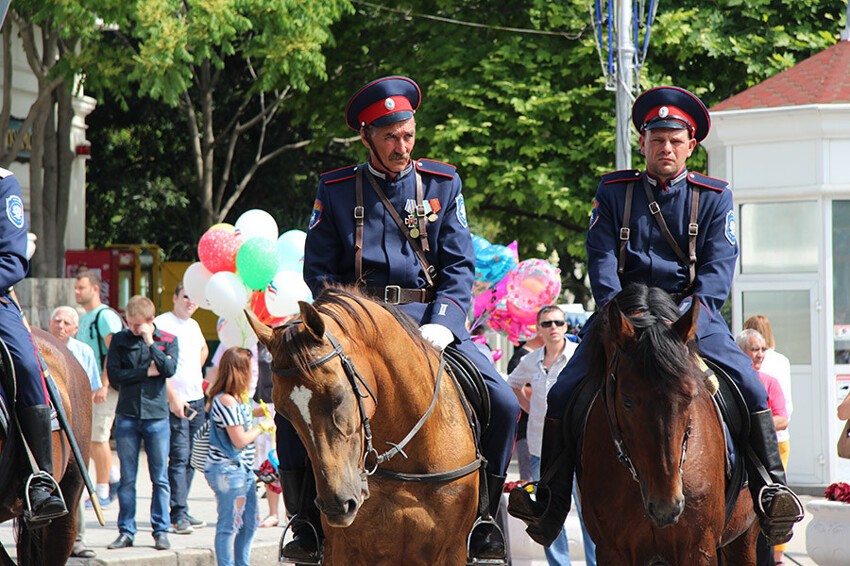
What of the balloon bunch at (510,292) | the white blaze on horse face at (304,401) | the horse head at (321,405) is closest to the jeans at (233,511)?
the balloon bunch at (510,292)

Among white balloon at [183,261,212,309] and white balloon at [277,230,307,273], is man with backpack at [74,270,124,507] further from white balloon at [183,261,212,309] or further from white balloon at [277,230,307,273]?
white balloon at [277,230,307,273]

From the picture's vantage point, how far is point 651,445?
5.77 m

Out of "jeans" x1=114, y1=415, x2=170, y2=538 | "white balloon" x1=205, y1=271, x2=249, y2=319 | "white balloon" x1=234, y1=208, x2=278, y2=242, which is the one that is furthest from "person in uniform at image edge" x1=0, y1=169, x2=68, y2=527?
"white balloon" x1=234, y1=208, x2=278, y2=242

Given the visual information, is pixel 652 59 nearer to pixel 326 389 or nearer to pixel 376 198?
pixel 376 198

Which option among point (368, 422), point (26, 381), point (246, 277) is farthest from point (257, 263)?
point (368, 422)

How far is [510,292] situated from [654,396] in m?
A: 8.26

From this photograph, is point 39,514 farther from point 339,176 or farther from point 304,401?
point 304,401

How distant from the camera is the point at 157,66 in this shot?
1828 centimetres

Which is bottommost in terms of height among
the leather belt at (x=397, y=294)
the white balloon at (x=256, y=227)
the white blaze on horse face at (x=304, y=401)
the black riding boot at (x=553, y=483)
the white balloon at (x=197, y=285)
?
the black riding boot at (x=553, y=483)

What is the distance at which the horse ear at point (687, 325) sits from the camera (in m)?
5.89

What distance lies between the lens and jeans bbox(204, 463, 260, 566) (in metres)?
10.5

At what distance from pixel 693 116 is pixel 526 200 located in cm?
1539

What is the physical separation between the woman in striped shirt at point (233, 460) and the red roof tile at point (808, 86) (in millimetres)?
7839

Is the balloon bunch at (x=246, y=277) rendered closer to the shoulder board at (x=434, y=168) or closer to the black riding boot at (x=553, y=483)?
the shoulder board at (x=434, y=168)
